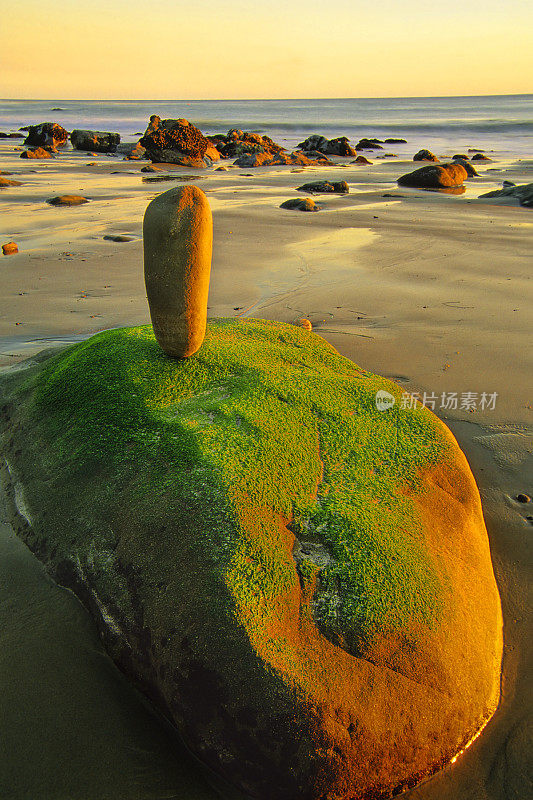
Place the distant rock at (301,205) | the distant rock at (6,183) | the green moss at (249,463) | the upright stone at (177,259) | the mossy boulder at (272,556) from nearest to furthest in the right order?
the mossy boulder at (272,556), the green moss at (249,463), the upright stone at (177,259), the distant rock at (301,205), the distant rock at (6,183)

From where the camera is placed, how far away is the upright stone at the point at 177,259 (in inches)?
125

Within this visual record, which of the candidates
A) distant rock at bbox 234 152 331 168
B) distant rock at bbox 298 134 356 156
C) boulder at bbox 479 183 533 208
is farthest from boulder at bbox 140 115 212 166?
boulder at bbox 479 183 533 208

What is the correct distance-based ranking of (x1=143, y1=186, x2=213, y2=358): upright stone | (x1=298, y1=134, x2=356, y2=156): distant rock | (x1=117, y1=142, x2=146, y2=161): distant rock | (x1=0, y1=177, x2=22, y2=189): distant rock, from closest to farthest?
1. (x1=143, y1=186, x2=213, y2=358): upright stone
2. (x1=0, y1=177, x2=22, y2=189): distant rock
3. (x1=117, y1=142, x2=146, y2=161): distant rock
4. (x1=298, y1=134, x2=356, y2=156): distant rock

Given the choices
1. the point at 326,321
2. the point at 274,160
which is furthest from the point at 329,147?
the point at 326,321

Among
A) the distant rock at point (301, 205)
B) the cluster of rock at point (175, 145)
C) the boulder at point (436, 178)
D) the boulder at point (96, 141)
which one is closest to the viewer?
the distant rock at point (301, 205)

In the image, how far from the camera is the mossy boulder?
1936 millimetres

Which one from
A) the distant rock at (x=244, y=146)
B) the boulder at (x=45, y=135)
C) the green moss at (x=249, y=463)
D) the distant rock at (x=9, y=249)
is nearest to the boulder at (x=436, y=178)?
the distant rock at (x=244, y=146)

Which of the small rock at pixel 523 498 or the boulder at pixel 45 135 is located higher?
the boulder at pixel 45 135

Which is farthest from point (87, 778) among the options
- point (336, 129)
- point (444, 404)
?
point (336, 129)

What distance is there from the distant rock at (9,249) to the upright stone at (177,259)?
542cm

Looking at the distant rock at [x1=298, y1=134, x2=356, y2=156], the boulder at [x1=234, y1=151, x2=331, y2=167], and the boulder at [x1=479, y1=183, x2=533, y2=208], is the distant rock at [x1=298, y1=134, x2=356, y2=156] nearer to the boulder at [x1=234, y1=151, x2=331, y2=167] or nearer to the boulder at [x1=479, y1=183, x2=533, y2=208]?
the boulder at [x1=234, y1=151, x2=331, y2=167]

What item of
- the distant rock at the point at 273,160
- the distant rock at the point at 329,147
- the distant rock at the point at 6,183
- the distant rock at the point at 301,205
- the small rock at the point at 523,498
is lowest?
the small rock at the point at 523,498

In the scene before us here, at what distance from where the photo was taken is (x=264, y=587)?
2207 mm

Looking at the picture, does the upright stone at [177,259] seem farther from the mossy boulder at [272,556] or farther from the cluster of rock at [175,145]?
the cluster of rock at [175,145]
